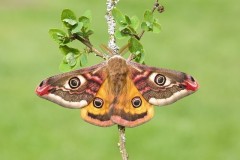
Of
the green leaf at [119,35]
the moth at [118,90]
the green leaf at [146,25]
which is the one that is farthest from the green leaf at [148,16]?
the moth at [118,90]

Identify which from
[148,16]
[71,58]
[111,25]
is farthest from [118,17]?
[71,58]

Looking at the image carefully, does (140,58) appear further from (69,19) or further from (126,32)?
(69,19)

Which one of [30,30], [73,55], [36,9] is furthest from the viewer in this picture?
[36,9]

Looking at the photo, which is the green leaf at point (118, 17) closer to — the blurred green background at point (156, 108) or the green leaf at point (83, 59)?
the green leaf at point (83, 59)

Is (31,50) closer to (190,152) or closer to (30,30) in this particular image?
(30,30)

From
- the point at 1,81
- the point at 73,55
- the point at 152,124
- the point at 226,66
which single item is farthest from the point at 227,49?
the point at 73,55
